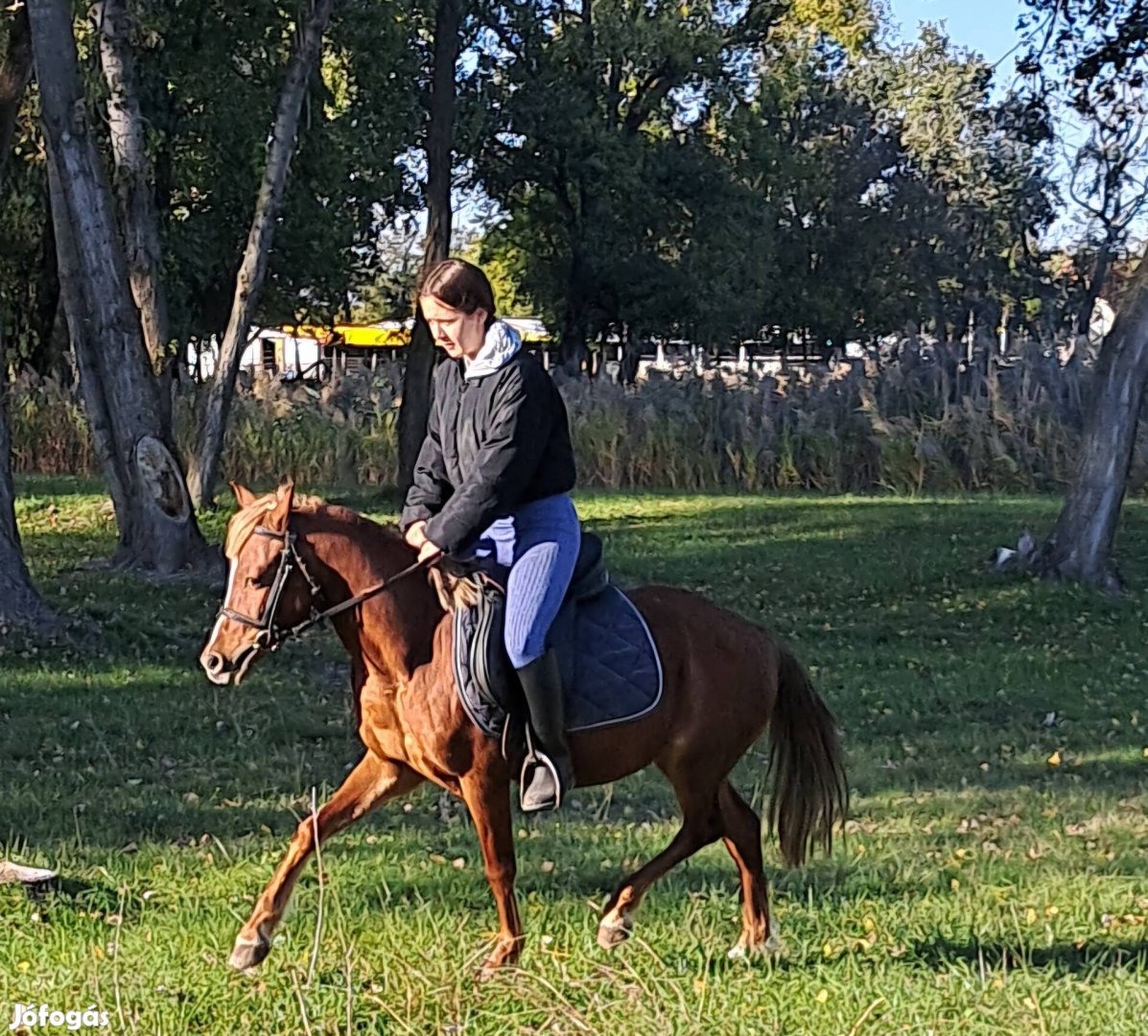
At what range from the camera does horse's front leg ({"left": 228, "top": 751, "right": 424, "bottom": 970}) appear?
5.29 m

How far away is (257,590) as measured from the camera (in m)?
5.09

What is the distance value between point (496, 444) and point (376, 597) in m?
0.65

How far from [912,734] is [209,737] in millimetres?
4585

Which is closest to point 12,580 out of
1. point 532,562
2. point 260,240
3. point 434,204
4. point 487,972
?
point 532,562

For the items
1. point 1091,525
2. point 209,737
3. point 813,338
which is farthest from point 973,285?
point 209,737

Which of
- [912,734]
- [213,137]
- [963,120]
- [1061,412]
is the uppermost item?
[963,120]

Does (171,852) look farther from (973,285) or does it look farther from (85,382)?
(973,285)

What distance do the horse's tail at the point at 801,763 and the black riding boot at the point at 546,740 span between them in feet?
3.44

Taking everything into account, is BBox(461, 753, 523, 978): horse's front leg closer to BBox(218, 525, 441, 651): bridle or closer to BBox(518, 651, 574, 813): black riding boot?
BBox(518, 651, 574, 813): black riding boot

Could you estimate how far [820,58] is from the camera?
60.7 m

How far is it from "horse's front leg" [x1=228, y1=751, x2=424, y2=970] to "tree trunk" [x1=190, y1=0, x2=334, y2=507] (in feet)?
50.2

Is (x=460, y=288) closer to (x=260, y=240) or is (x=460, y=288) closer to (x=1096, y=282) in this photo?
(x=260, y=240)

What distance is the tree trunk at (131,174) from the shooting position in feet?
56.7

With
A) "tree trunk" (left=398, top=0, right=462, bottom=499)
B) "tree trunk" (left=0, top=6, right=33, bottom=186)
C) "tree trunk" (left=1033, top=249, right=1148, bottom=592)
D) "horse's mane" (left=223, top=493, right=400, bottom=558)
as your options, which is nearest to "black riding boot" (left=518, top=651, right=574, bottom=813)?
"horse's mane" (left=223, top=493, right=400, bottom=558)
